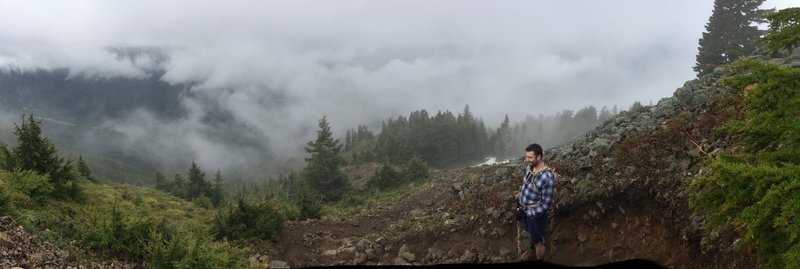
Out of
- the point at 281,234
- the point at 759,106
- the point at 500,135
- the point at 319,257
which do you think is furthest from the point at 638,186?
the point at 500,135

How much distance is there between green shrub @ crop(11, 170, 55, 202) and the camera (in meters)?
12.6

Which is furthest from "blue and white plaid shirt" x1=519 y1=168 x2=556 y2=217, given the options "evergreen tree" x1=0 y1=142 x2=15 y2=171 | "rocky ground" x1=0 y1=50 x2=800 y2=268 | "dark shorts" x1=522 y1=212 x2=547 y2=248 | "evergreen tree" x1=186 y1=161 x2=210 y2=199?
"evergreen tree" x1=186 y1=161 x2=210 y2=199

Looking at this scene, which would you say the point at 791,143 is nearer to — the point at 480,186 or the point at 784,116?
the point at 784,116

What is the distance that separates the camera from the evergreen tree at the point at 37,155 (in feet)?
50.0

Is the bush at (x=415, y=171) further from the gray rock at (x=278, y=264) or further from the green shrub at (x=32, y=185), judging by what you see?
the green shrub at (x=32, y=185)

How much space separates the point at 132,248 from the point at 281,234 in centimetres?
676

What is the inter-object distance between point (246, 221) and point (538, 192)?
10542 mm

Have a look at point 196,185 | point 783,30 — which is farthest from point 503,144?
point 783,30

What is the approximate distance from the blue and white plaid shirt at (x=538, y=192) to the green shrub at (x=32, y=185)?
43.3 feet

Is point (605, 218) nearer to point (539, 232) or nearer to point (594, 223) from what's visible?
point (594, 223)

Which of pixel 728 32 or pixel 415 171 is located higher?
pixel 728 32

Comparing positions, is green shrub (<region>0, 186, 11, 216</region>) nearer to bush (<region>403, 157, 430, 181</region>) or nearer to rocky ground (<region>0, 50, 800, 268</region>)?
rocky ground (<region>0, 50, 800, 268</region>)

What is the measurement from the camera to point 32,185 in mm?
12766

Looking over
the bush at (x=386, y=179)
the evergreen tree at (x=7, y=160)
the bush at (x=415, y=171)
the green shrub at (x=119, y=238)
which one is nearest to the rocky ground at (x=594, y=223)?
the green shrub at (x=119, y=238)
